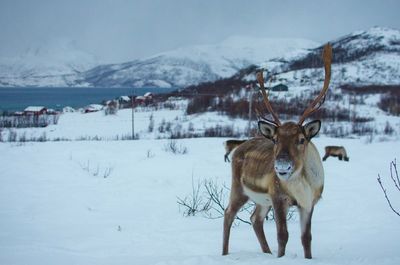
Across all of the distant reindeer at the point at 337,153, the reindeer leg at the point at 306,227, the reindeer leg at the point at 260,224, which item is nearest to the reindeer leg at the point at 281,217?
the reindeer leg at the point at 306,227

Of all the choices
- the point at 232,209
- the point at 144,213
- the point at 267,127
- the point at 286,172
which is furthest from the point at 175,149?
the point at 286,172

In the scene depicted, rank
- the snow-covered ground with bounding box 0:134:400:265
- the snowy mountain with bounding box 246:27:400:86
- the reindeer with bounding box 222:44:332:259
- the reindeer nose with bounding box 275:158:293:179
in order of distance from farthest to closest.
A: the snowy mountain with bounding box 246:27:400:86 → the snow-covered ground with bounding box 0:134:400:265 → the reindeer with bounding box 222:44:332:259 → the reindeer nose with bounding box 275:158:293:179

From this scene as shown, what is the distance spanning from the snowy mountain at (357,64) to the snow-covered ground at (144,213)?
54.0 metres

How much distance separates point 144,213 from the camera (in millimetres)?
9156

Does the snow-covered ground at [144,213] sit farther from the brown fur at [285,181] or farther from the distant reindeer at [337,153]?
the brown fur at [285,181]

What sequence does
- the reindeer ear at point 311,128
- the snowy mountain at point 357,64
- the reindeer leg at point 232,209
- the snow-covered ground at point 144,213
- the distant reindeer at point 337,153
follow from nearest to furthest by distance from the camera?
the reindeer ear at point 311,128 → the reindeer leg at point 232,209 → the snow-covered ground at point 144,213 → the distant reindeer at point 337,153 → the snowy mountain at point 357,64

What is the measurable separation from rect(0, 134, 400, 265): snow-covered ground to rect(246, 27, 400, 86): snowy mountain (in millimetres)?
54048

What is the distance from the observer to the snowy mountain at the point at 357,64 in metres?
94.9

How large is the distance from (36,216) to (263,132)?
591 centimetres

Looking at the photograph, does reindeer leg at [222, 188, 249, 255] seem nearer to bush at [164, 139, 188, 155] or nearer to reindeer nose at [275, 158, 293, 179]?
reindeer nose at [275, 158, 293, 179]

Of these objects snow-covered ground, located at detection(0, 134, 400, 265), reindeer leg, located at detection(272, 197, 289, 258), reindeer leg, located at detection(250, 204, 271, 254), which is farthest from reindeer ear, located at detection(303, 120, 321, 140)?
reindeer leg, located at detection(250, 204, 271, 254)

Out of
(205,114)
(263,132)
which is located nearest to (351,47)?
(205,114)

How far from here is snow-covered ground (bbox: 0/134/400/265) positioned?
5.55 m

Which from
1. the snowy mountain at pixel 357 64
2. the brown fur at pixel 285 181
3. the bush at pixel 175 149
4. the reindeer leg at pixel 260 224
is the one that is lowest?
the reindeer leg at pixel 260 224
